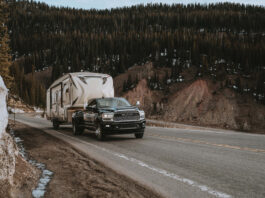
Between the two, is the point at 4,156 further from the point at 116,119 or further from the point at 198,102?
the point at 198,102

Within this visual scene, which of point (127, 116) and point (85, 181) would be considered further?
point (127, 116)

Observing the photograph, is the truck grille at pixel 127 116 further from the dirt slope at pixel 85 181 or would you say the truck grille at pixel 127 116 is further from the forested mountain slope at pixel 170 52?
the forested mountain slope at pixel 170 52

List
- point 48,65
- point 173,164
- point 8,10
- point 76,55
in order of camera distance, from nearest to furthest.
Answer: point 173,164 → point 8,10 → point 76,55 → point 48,65

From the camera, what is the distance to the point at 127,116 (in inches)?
482

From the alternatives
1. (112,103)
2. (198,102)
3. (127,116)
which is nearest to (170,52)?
(198,102)

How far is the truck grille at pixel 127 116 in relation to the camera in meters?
12.1

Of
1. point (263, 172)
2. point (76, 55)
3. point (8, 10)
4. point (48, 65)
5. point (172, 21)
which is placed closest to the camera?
point (263, 172)

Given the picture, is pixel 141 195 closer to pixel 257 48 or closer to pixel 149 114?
pixel 149 114

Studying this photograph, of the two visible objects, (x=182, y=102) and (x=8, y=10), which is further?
(x=182, y=102)

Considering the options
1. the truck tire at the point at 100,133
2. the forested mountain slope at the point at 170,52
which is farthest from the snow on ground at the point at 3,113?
the forested mountain slope at the point at 170,52

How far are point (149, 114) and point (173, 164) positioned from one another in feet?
198

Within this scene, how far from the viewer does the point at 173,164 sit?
7133mm

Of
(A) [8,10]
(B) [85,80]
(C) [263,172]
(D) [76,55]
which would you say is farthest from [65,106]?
(D) [76,55]

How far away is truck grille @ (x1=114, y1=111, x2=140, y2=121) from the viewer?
1209 centimetres
